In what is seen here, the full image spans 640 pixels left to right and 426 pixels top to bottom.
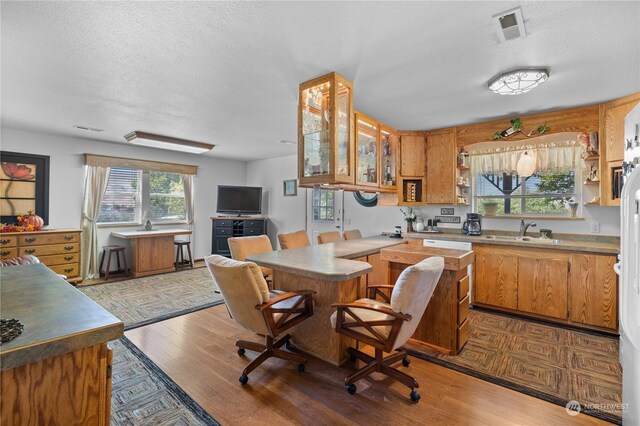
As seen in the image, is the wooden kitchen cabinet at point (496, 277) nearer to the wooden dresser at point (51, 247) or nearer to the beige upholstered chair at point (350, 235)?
the beige upholstered chair at point (350, 235)

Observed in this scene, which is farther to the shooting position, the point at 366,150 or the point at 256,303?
the point at 366,150

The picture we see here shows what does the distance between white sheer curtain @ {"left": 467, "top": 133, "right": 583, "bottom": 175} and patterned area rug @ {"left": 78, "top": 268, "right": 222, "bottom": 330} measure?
165 inches

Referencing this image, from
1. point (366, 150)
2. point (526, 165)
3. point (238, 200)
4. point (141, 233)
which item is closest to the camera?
point (366, 150)

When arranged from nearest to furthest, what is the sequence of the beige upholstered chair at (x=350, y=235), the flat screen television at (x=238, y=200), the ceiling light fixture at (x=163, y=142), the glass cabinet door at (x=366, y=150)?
the glass cabinet door at (x=366, y=150), the beige upholstered chair at (x=350, y=235), the ceiling light fixture at (x=163, y=142), the flat screen television at (x=238, y=200)

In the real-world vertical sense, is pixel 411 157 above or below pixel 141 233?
above

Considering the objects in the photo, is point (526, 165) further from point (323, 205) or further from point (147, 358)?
point (147, 358)

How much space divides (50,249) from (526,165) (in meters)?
6.67

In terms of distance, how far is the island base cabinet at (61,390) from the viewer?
906 millimetres

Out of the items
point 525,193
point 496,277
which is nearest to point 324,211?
point 496,277

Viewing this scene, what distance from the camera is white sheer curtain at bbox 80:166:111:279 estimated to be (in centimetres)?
507

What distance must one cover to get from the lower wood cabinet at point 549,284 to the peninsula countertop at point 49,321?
12.8 ft

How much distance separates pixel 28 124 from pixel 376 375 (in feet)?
18.1

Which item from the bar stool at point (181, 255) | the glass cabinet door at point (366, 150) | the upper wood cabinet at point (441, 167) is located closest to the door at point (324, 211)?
the upper wood cabinet at point (441, 167)

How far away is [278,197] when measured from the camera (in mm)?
6906
